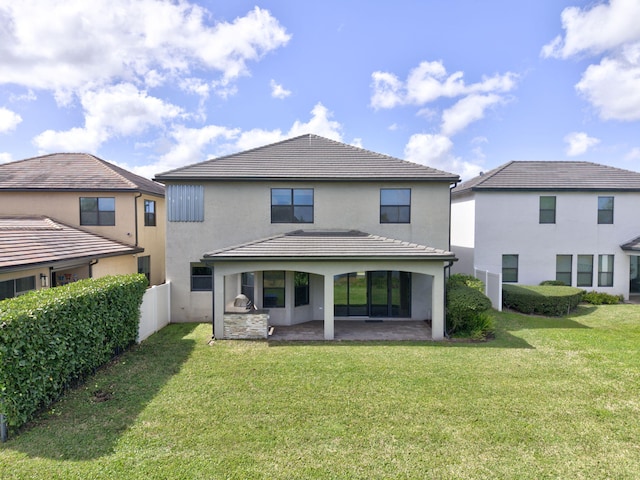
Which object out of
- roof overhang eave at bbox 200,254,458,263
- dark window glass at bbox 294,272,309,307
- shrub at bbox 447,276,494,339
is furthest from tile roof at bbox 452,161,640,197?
dark window glass at bbox 294,272,309,307

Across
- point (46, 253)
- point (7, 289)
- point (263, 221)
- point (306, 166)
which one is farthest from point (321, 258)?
point (7, 289)

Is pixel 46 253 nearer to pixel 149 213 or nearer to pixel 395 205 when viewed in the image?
pixel 149 213

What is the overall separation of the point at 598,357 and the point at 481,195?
33.1ft

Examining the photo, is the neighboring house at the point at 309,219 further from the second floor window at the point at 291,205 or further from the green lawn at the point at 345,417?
the green lawn at the point at 345,417

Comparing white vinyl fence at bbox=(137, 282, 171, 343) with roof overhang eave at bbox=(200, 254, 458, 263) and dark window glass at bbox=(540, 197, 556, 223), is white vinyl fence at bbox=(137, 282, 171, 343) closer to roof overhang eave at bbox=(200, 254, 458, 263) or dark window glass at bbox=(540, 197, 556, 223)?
roof overhang eave at bbox=(200, 254, 458, 263)

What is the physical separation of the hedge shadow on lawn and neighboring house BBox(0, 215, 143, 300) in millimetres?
3764

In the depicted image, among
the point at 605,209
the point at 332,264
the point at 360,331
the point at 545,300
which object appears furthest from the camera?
the point at 605,209

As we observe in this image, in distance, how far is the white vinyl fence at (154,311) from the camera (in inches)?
435

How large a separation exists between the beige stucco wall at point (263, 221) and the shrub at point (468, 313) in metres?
2.71

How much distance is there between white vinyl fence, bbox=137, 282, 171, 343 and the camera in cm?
1104

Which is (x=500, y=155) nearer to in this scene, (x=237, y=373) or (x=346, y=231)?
(x=346, y=231)

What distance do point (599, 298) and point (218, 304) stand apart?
18.5 metres

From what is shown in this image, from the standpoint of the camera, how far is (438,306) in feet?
36.6

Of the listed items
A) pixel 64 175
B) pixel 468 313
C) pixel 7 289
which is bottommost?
pixel 468 313
